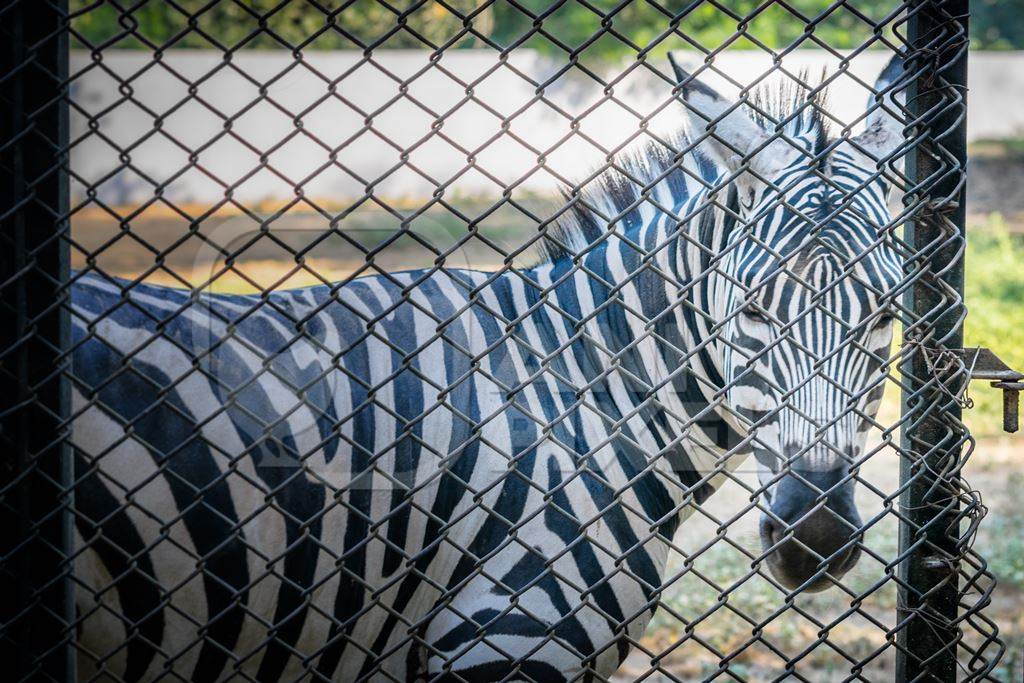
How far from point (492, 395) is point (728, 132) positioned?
96cm

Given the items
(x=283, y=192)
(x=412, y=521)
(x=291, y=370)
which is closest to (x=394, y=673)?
(x=412, y=521)

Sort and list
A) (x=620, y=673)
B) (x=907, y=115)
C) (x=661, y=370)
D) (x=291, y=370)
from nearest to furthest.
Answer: (x=907, y=115) < (x=291, y=370) < (x=661, y=370) < (x=620, y=673)

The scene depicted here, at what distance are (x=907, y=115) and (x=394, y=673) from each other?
1882mm

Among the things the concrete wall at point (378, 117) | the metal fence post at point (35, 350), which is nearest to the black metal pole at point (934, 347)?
the metal fence post at point (35, 350)

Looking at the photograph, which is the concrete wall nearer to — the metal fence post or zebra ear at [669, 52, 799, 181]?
zebra ear at [669, 52, 799, 181]

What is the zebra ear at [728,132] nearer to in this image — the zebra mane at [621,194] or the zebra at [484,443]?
the zebra at [484,443]

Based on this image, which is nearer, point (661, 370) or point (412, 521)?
point (412, 521)

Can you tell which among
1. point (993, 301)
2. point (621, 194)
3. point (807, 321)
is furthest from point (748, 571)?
point (993, 301)

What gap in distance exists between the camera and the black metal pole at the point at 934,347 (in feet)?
5.78

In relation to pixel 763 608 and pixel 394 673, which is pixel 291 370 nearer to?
pixel 394 673

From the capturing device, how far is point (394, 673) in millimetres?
2385

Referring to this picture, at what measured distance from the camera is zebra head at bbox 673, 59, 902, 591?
6.14 ft

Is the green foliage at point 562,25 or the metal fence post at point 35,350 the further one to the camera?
the green foliage at point 562,25

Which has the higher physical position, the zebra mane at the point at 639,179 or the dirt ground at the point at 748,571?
the zebra mane at the point at 639,179
